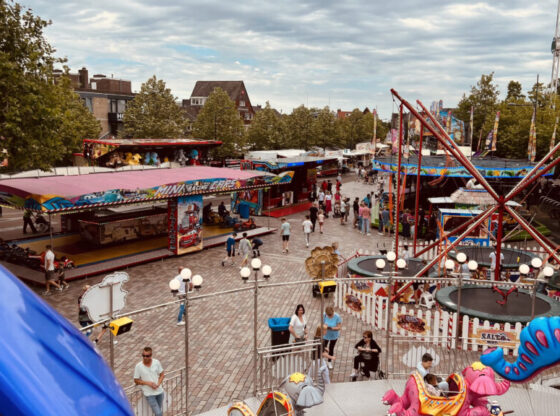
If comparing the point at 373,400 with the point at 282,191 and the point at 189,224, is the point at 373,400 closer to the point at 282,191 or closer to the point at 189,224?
the point at 189,224

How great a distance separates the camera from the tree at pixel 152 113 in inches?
1822

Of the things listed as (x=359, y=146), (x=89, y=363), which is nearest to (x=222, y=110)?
(x=359, y=146)

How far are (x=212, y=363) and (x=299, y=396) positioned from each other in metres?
4.11

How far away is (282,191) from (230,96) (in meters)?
52.3

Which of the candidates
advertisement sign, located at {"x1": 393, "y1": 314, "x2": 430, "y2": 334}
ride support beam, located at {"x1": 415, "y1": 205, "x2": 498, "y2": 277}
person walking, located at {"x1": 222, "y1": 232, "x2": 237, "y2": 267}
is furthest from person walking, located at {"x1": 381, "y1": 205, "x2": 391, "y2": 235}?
advertisement sign, located at {"x1": 393, "y1": 314, "x2": 430, "y2": 334}

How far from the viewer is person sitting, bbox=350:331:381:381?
11.2 metres

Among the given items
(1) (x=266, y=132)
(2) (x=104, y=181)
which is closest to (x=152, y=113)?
(1) (x=266, y=132)

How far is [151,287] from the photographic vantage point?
18234 mm

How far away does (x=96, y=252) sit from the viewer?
73.6 feet

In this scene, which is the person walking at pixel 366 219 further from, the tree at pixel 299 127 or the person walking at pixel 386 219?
the tree at pixel 299 127

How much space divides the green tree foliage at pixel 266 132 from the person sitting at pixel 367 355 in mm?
51004

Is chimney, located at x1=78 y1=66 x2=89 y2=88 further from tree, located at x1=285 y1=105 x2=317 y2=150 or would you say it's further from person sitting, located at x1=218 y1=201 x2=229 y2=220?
person sitting, located at x1=218 y1=201 x2=229 y2=220

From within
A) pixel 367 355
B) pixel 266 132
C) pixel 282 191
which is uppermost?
pixel 266 132

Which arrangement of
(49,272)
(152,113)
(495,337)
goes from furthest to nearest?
(152,113) → (49,272) → (495,337)
